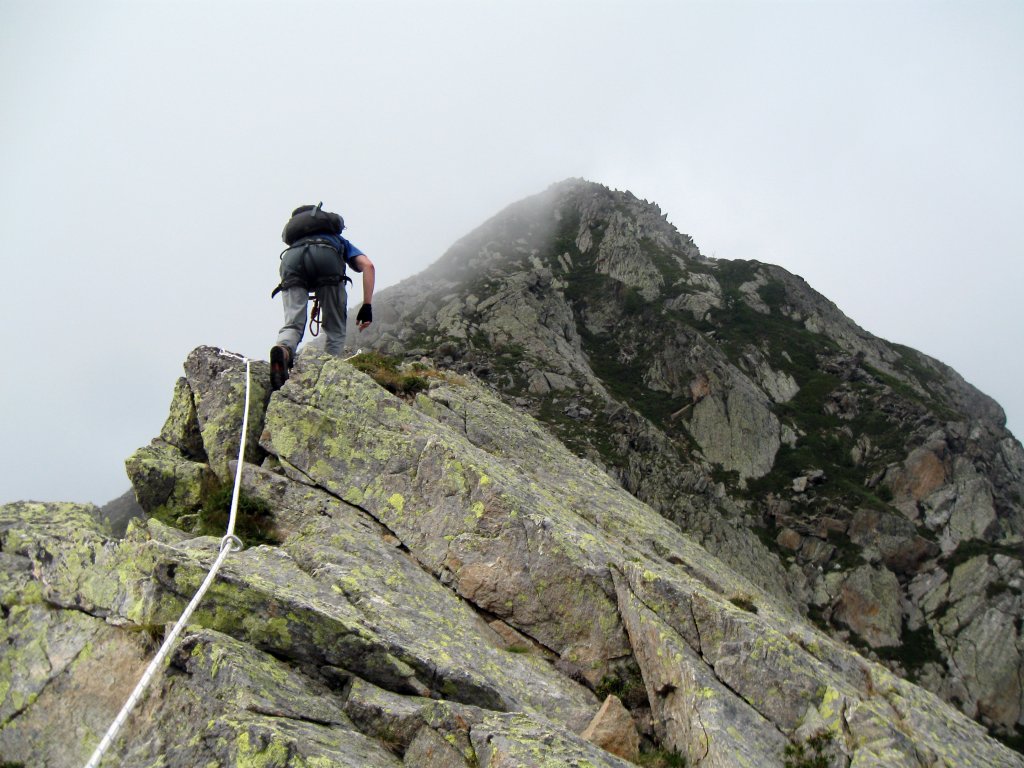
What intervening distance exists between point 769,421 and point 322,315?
66350 mm

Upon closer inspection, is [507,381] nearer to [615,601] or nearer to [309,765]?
[615,601]

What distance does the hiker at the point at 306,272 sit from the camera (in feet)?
44.3

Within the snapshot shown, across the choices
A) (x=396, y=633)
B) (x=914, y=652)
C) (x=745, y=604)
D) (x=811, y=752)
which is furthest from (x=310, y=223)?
(x=914, y=652)

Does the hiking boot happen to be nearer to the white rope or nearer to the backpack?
the backpack

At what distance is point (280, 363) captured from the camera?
13.6 meters

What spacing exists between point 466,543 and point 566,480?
6.01 m

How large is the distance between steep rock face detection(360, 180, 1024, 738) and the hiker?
42.7m

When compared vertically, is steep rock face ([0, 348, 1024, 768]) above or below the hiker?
below

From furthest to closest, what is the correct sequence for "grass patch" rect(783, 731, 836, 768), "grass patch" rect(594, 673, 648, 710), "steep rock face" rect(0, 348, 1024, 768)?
"grass patch" rect(594, 673, 648, 710), "grass patch" rect(783, 731, 836, 768), "steep rock face" rect(0, 348, 1024, 768)

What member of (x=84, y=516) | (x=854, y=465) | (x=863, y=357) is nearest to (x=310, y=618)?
(x=84, y=516)

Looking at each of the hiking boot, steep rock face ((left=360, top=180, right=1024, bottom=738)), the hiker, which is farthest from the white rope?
steep rock face ((left=360, top=180, right=1024, bottom=738))

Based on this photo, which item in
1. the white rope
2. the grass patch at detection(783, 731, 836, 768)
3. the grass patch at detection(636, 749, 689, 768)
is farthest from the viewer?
the grass patch at detection(783, 731, 836, 768)

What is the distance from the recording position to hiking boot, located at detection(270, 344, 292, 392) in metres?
13.5

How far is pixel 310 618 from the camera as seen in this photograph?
7.59 m
